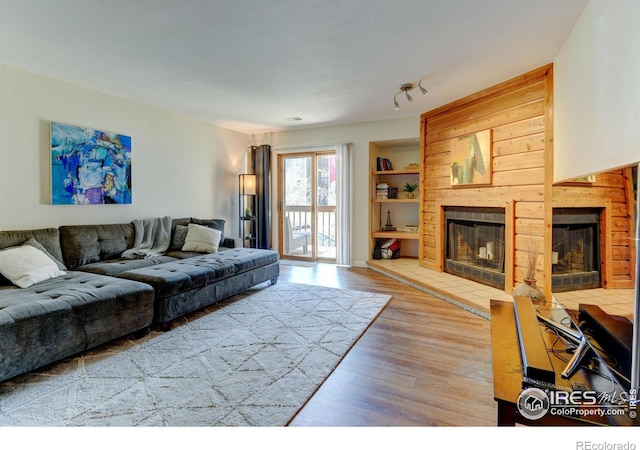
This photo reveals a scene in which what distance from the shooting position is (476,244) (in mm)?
3791

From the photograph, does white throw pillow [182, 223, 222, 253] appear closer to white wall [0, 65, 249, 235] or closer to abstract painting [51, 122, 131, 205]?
white wall [0, 65, 249, 235]

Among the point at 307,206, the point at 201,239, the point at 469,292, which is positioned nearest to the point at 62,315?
the point at 201,239

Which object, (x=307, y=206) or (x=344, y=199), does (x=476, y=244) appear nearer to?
(x=344, y=199)

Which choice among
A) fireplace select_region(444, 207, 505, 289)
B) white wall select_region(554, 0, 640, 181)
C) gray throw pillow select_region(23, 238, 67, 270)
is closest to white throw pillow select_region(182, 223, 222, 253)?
gray throw pillow select_region(23, 238, 67, 270)

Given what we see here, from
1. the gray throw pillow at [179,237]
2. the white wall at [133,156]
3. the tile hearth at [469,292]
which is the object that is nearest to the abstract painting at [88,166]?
the white wall at [133,156]

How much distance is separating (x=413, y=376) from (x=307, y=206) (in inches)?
164

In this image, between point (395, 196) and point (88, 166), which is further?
point (395, 196)

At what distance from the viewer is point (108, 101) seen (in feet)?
12.1

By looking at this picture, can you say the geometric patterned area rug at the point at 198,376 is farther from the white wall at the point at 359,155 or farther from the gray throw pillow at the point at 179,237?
the white wall at the point at 359,155

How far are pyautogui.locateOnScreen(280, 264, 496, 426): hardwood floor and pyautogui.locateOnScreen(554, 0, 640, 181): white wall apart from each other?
138cm

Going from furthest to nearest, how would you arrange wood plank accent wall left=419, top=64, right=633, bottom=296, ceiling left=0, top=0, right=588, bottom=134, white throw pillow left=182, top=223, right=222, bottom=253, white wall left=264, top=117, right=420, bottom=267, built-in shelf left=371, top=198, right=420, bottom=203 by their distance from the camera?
white wall left=264, top=117, right=420, bottom=267 → built-in shelf left=371, top=198, right=420, bottom=203 → white throw pillow left=182, top=223, right=222, bottom=253 → wood plank accent wall left=419, top=64, right=633, bottom=296 → ceiling left=0, top=0, right=588, bottom=134

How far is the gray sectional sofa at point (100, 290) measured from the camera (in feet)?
6.12

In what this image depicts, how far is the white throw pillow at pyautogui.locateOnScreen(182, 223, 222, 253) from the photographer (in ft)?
12.9
